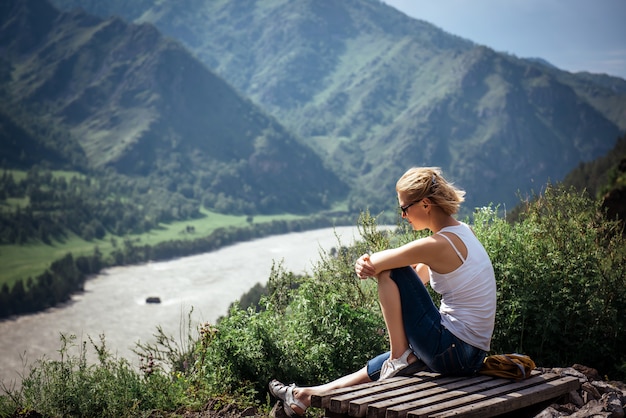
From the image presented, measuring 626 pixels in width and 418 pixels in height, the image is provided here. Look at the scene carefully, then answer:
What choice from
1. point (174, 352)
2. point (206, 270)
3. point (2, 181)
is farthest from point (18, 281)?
point (174, 352)

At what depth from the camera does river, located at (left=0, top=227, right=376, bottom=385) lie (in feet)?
Result: 244

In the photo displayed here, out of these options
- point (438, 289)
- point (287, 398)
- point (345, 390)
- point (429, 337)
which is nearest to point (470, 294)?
point (438, 289)

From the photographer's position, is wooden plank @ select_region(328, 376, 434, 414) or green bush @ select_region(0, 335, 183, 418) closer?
wooden plank @ select_region(328, 376, 434, 414)

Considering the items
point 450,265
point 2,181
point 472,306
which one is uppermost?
point 2,181

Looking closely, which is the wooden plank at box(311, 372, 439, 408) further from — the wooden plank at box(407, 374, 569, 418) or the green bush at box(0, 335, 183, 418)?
the green bush at box(0, 335, 183, 418)

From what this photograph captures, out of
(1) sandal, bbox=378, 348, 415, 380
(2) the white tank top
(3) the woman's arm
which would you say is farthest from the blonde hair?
(1) sandal, bbox=378, 348, 415, 380

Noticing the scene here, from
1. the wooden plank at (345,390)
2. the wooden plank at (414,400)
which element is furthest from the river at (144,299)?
the wooden plank at (414,400)

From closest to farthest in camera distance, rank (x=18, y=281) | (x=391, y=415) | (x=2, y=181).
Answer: (x=391, y=415)
(x=18, y=281)
(x=2, y=181)

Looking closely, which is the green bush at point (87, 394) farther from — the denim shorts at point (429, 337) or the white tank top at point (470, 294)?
the white tank top at point (470, 294)

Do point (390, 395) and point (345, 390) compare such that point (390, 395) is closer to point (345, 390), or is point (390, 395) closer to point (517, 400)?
point (345, 390)

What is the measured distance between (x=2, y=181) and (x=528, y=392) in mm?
182537

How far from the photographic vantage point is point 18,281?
311ft

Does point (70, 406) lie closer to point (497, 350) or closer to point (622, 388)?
point (497, 350)

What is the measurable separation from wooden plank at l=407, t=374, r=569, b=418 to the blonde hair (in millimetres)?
1212
